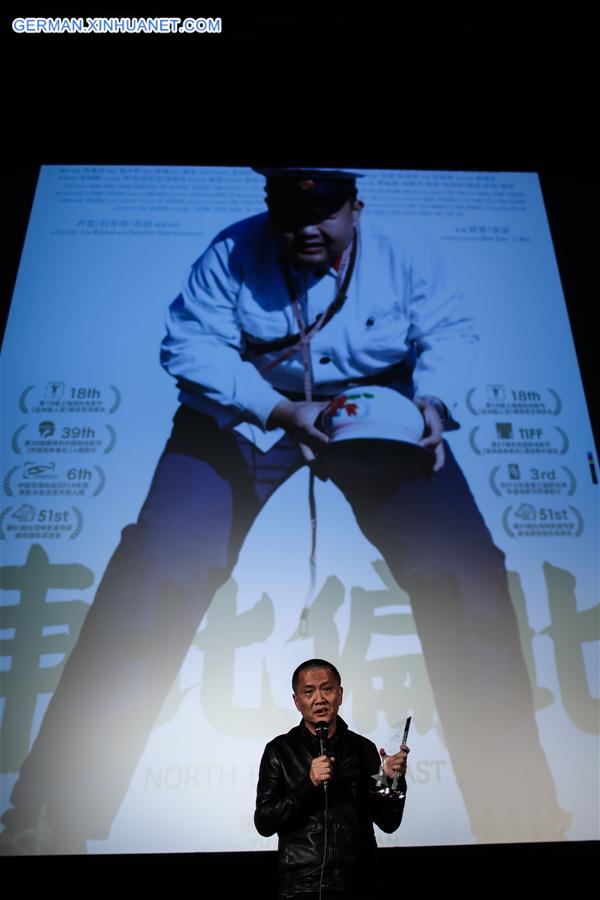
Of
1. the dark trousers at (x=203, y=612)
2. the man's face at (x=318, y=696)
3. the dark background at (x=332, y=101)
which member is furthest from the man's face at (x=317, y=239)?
the man's face at (x=318, y=696)

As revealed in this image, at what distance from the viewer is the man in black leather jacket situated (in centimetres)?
151

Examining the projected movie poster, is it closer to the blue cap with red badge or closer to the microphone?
the blue cap with red badge

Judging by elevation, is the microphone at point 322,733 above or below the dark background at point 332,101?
below

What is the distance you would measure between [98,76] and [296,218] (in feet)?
3.90

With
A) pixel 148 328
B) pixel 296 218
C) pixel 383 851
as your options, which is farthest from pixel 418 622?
pixel 296 218

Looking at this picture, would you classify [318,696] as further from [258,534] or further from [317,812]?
[258,534]

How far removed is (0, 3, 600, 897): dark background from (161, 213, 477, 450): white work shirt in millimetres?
577

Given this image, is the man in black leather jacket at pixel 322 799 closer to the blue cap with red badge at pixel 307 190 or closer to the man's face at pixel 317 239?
the man's face at pixel 317 239

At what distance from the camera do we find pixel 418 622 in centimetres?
279

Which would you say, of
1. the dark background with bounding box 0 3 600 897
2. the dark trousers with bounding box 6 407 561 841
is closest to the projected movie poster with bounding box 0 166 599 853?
the dark trousers with bounding box 6 407 561 841

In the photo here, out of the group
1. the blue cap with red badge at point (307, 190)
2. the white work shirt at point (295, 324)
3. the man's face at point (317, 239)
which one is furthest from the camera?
the blue cap with red badge at point (307, 190)

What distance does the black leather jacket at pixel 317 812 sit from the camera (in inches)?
59.7

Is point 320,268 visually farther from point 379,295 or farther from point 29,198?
point 29,198

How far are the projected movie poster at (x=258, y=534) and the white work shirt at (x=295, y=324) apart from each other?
1 cm
